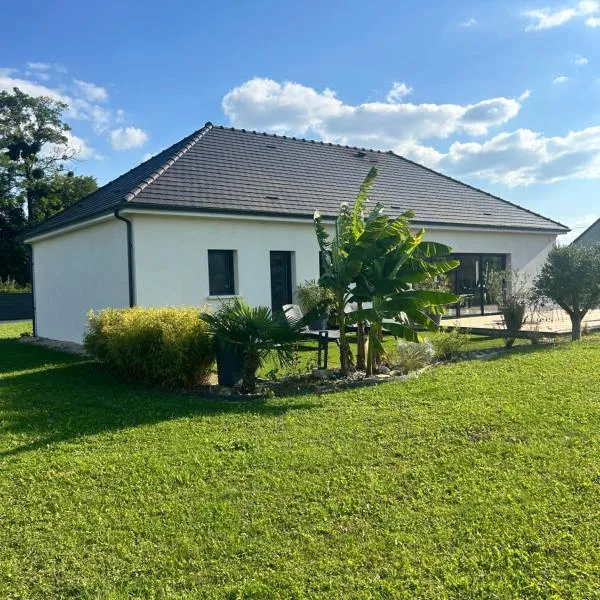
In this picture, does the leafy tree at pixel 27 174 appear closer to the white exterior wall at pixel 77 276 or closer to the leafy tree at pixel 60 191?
the leafy tree at pixel 60 191

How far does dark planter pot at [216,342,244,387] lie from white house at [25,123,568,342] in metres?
5.10

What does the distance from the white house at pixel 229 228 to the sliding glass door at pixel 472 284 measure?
2.2 inches

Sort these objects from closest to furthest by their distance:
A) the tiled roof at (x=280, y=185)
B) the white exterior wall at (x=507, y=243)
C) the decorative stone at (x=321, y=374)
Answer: the decorative stone at (x=321, y=374), the tiled roof at (x=280, y=185), the white exterior wall at (x=507, y=243)

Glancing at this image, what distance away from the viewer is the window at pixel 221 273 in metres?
15.0

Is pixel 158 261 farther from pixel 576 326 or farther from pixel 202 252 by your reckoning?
pixel 576 326

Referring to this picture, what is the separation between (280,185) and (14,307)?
23.0m

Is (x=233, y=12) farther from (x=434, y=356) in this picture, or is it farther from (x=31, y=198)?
(x=31, y=198)

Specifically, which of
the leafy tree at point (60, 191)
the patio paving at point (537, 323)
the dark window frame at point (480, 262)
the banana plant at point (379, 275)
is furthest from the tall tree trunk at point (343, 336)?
the leafy tree at point (60, 191)

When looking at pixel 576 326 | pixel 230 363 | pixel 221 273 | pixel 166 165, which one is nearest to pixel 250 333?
pixel 230 363

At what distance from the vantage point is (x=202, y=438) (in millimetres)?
6262

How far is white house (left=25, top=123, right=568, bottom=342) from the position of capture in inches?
548

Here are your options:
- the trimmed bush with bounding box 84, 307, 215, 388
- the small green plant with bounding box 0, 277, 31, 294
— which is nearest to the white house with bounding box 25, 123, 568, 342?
the trimmed bush with bounding box 84, 307, 215, 388

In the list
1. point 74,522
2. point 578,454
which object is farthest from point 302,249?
point 74,522

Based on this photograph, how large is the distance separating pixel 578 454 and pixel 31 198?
1901 inches
